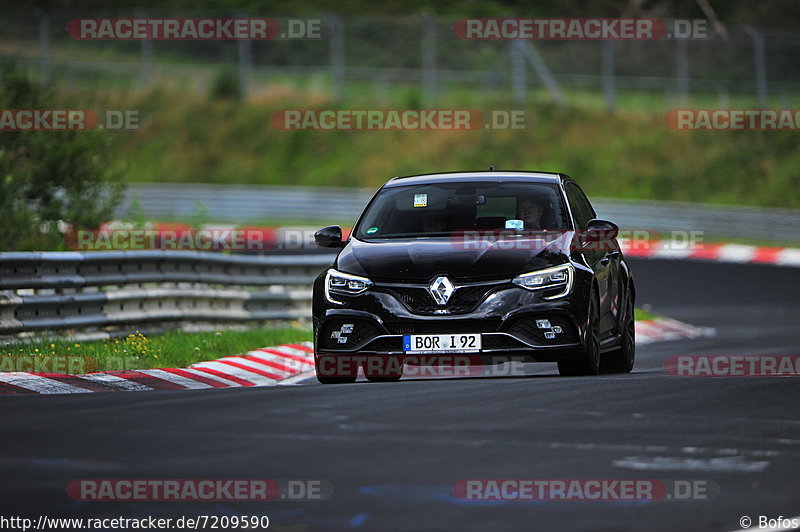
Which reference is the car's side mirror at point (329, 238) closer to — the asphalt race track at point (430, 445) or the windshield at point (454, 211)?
the windshield at point (454, 211)

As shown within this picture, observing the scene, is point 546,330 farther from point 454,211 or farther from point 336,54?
point 336,54

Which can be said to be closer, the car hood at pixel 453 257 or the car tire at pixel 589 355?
the car hood at pixel 453 257

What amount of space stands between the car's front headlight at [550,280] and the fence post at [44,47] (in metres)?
35.3

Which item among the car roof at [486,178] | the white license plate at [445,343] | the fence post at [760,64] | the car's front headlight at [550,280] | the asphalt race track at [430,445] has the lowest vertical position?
the asphalt race track at [430,445]

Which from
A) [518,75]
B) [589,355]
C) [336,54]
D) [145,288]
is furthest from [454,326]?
[518,75]

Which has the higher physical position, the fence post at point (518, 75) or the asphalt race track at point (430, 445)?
the fence post at point (518, 75)

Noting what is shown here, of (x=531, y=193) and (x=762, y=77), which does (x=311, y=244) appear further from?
(x=531, y=193)

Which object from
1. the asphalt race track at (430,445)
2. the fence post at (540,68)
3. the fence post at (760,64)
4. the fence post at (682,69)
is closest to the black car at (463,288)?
the asphalt race track at (430,445)

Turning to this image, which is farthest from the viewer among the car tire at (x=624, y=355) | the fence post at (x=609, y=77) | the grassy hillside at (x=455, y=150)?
the grassy hillside at (x=455, y=150)

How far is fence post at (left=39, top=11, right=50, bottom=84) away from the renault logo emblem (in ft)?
116

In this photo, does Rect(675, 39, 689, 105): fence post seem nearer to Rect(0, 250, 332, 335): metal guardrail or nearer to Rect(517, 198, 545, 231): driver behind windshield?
Rect(0, 250, 332, 335): metal guardrail

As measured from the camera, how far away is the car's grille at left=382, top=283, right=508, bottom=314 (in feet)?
38.4

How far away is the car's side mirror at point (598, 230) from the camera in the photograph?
12742 mm

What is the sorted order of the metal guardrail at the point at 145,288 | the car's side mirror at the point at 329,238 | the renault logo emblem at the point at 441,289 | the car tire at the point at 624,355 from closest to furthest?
the renault logo emblem at the point at 441,289, the car's side mirror at the point at 329,238, the car tire at the point at 624,355, the metal guardrail at the point at 145,288
